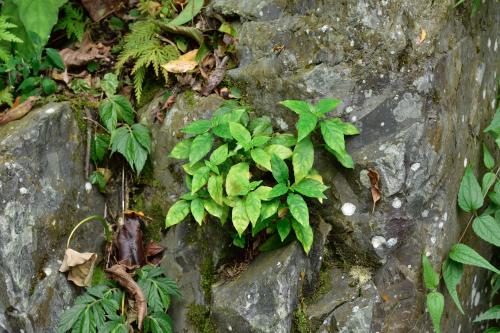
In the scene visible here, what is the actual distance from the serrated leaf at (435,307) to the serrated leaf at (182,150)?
1.60 meters

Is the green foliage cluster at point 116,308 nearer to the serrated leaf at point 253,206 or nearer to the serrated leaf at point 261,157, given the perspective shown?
the serrated leaf at point 253,206

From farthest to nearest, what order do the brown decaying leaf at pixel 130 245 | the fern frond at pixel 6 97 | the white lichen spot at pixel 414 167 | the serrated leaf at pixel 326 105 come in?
1. the fern frond at pixel 6 97
2. the brown decaying leaf at pixel 130 245
3. the white lichen spot at pixel 414 167
4. the serrated leaf at pixel 326 105

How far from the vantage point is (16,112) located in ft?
12.0

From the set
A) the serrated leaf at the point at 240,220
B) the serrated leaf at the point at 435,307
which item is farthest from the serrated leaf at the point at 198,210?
the serrated leaf at the point at 435,307

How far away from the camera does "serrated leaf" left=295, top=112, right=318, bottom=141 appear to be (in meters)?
3.04

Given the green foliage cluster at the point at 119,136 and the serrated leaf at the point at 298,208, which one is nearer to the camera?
the serrated leaf at the point at 298,208

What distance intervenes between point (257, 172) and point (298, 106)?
18.5 inches

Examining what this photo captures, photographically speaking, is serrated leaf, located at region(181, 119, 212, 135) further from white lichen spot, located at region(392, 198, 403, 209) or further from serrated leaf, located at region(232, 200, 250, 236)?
white lichen spot, located at region(392, 198, 403, 209)

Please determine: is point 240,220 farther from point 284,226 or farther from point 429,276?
point 429,276

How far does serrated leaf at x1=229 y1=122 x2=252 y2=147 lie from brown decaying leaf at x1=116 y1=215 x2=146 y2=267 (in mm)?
967

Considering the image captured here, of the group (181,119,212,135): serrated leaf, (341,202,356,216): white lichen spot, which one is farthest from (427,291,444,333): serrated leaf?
(181,119,212,135): serrated leaf

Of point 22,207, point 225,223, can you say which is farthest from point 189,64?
point 22,207

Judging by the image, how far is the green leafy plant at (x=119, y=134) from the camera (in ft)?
11.9

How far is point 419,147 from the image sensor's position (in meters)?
3.26
